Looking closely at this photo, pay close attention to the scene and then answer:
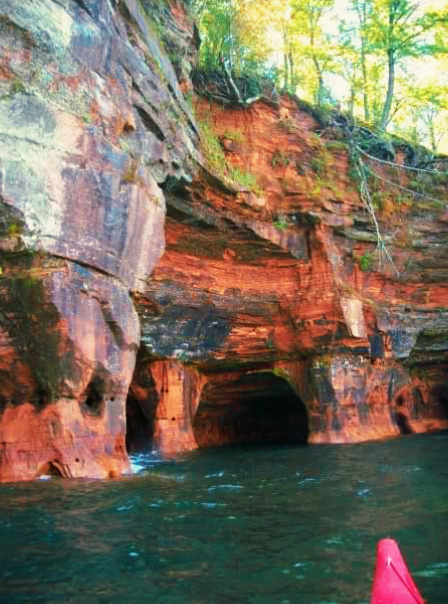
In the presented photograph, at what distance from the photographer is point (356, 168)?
66.2ft

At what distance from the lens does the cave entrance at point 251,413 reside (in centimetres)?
2142

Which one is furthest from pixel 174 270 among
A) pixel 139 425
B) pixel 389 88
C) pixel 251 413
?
pixel 389 88

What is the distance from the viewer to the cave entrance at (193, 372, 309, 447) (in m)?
21.4

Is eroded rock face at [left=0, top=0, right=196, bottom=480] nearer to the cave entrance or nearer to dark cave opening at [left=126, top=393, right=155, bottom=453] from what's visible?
dark cave opening at [left=126, top=393, right=155, bottom=453]

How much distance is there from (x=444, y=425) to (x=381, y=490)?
55.7 ft

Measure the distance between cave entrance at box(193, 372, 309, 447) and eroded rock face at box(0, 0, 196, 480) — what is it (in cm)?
946

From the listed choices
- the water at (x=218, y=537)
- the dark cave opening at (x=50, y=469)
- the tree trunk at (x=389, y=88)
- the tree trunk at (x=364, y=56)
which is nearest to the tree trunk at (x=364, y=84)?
the tree trunk at (x=364, y=56)

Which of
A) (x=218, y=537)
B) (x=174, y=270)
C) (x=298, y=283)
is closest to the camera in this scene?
(x=218, y=537)

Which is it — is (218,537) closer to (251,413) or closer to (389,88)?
(251,413)

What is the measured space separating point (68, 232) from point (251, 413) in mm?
16350

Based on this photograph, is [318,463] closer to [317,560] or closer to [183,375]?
[183,375]

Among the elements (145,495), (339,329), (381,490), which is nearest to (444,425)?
(339,329)

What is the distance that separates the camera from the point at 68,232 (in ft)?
35.0

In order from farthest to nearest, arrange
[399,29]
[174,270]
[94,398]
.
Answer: [399,29] < [174,270] < [94,398]
